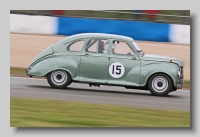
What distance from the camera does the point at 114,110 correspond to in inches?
504

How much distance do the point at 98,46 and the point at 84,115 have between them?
244 centimetres

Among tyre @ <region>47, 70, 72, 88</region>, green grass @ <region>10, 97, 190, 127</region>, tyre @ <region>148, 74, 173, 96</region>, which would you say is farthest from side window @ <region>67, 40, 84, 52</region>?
tyre @ <region>148, 74, 173, 96</region>

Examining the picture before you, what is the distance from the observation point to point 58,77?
47.0 ft

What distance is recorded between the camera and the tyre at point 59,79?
1427 centimetres

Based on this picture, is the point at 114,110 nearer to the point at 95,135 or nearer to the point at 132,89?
the point at 95,135

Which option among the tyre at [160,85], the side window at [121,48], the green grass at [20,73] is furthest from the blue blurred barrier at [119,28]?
the green grass at [20,73]

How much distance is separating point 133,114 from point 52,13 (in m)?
2.85

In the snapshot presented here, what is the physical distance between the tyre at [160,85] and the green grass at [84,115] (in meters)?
1.19

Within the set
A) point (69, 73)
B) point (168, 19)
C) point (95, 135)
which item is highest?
point (168, 19)

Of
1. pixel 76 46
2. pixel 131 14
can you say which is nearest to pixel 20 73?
pixel 76 46

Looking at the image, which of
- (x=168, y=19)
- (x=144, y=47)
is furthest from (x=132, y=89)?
(x=168, y=19)

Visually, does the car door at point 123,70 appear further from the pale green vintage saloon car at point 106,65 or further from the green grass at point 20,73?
the green grass at point 20,73

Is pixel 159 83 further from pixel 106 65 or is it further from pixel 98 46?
pixel 98 46

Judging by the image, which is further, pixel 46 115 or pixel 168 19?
pixel 168 19
